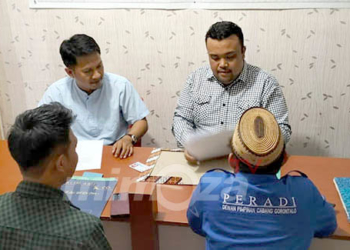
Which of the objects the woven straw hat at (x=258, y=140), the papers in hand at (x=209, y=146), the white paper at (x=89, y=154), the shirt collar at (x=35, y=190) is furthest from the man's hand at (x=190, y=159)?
the shirt collar at (x=35, y=190)

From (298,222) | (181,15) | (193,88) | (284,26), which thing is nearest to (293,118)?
(284,26)

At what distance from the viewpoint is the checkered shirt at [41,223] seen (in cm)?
93

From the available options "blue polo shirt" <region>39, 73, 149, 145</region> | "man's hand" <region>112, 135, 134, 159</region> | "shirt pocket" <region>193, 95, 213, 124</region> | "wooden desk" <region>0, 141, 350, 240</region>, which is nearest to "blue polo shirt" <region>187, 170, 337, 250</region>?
"wooden desk" <region>0, 141, 350, 240</region>

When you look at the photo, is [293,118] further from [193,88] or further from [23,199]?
Answer: [23,199]

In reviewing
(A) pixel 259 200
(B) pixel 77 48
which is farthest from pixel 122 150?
(A) pixel 259 200

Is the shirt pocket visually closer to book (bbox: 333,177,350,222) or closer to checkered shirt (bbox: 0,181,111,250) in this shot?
book (bbox: 333,177,350,222)

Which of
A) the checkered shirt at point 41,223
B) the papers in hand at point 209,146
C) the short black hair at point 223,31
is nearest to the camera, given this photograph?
the checkered shirt at point 41,223

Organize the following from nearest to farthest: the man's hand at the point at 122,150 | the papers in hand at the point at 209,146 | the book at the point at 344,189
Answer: the book at the point at 344,189
the papers in hand at the point at 209,146
the man's hand at the point at 122,150

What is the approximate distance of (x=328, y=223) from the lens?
1193 millimetres

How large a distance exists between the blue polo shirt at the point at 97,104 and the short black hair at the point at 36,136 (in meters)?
1.21

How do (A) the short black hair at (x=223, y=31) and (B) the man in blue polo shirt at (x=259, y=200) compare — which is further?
(A) the short black hair at (x=223, y=31)

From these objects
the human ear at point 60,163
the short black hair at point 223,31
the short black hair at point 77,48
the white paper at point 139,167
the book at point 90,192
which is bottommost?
the book at point 90,192

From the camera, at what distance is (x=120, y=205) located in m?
1.42

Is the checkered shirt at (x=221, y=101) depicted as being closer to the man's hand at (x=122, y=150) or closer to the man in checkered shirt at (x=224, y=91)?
the man in checkered shirt at (x=224, y=91)
